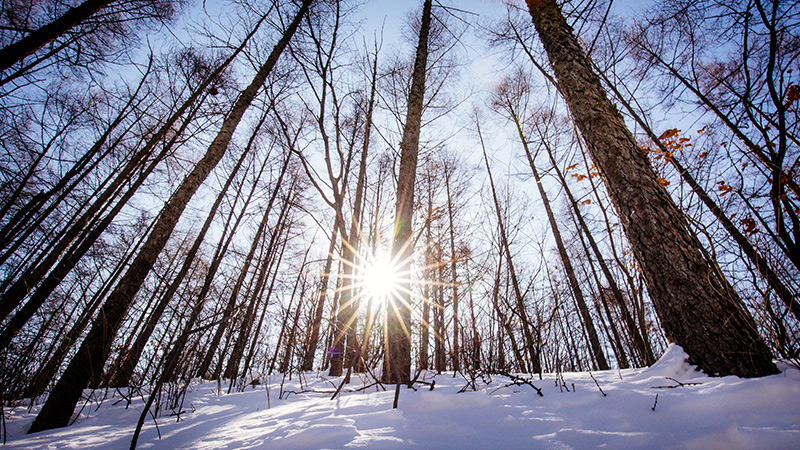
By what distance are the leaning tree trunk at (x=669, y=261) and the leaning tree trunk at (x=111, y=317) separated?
8.55 feet

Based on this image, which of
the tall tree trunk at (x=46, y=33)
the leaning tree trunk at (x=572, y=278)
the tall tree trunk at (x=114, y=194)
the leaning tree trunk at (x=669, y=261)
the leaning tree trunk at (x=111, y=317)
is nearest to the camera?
the leaning tree trunk at (x=669, y=261)

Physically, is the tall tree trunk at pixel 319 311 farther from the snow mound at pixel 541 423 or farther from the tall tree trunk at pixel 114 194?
the tall tree trunk at pixel 114 194

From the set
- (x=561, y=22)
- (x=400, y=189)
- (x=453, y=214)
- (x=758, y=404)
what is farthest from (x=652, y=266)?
(x=453, y=214)

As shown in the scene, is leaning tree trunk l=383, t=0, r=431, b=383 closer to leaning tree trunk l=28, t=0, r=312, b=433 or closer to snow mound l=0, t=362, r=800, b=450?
snow mound l=0, t=362, r=800, b=450

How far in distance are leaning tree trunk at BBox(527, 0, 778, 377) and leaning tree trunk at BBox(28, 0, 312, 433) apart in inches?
103

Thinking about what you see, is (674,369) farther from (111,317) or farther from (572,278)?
(572,278)

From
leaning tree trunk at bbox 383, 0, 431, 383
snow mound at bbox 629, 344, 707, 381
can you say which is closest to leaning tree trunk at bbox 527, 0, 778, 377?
snow mound at bbox 629, 344, 707, 381

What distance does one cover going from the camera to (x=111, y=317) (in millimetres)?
2635

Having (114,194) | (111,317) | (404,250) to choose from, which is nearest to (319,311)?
(111,317)

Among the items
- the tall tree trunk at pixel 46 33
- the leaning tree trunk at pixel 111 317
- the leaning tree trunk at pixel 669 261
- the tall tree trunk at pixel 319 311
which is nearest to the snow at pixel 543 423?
the leaning tree trunk at pixel 669 261

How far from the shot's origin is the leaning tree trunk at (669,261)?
1360 mm

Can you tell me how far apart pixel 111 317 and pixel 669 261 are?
4.64 metres

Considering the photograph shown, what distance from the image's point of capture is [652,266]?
5.57ft

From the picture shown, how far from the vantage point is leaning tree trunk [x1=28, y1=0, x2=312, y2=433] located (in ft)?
7.21
